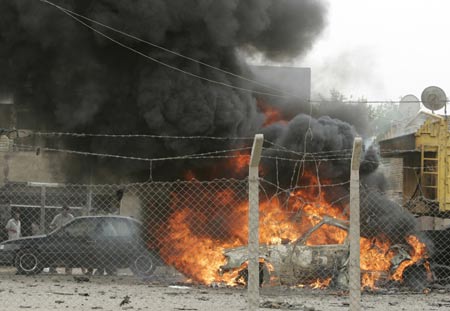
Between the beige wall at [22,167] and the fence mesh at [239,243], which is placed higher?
the beige wall at [22,167]

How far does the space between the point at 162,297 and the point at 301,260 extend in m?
3.24

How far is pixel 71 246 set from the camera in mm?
16047

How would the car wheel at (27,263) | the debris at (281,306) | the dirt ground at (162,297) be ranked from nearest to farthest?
the debris at (281,306) → the dirt ground at (162,297) → the car wheel at (27,263)

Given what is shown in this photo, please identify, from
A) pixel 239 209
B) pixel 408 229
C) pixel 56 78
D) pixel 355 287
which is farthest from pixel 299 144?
pixel 355 287

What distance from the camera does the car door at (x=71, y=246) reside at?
15906 mm

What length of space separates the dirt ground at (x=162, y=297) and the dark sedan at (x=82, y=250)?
629 mm

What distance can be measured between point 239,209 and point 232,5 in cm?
571

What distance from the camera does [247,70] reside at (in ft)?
65.0

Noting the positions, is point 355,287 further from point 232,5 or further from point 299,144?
point 232,5

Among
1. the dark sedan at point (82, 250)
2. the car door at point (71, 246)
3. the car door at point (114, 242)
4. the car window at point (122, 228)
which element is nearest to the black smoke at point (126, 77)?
the car window at point (122, 228)

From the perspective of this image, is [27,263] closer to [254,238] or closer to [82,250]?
[82,250]

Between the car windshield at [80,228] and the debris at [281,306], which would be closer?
the debris at [281,306]

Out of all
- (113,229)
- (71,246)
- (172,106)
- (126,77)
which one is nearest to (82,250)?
(71,246)

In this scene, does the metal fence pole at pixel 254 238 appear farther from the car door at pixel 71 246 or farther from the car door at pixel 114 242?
the car door at pixel 71 246
